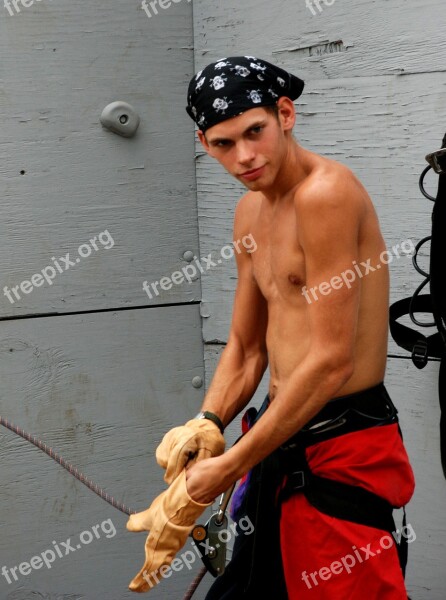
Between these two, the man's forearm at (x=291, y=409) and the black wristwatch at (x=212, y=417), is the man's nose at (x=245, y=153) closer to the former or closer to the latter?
the man's forearm at (x=291, y=409)

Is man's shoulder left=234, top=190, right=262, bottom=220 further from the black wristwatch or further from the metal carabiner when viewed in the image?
the metal carabiner

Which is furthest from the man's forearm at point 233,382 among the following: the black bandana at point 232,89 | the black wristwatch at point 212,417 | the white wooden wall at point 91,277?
the white wooden wall at point 91,277

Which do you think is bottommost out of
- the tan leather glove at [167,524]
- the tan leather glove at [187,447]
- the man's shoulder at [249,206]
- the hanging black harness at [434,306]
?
the tan leather glove at [167,524]

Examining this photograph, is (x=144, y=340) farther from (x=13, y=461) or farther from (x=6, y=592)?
(x=6, y=592)

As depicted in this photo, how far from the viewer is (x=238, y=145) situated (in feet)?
7.21

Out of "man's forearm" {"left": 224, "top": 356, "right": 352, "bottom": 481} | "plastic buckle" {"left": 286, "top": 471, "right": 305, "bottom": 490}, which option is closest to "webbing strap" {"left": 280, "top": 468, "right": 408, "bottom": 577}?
"plastic buckle" {"left": 286, "top": 471, "right": 305, "bottom": 490}

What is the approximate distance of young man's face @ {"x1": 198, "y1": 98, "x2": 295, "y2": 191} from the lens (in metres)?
2.19

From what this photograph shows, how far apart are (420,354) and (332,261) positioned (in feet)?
1.94

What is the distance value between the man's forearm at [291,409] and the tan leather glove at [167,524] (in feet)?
0.41

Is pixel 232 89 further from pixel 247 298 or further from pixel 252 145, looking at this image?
pixel 247 298

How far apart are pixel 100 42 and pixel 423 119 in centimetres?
122

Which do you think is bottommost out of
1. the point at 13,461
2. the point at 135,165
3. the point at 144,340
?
the point at 13,461

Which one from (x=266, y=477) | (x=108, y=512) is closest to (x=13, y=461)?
(x=108, y=512)

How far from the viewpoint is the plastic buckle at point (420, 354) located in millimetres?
2607
